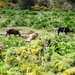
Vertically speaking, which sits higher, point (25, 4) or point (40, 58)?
point (40, 58)

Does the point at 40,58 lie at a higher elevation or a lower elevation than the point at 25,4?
higher

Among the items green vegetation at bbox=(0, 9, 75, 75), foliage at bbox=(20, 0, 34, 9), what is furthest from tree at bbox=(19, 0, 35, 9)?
green vegetation at bbox=(0, 9, 75, 75)

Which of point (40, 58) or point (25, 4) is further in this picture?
point (25, 4)

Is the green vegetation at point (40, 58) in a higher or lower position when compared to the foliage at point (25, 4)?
higher

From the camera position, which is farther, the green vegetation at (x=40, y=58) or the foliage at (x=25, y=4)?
the foliage at (x=25, y=4)

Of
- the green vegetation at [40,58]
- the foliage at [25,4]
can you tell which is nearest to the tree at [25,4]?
the foliage at [25,4]

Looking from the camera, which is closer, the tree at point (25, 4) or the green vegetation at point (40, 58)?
the green vegetation at point (40, 58)

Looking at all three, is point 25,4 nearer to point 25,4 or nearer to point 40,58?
point 25,4

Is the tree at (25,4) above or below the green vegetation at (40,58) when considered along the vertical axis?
below

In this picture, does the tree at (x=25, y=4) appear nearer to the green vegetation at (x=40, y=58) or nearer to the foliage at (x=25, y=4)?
the foliage at (x=25, y=4)

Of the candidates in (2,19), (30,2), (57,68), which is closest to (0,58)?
(57,68)

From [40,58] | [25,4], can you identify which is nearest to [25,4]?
[25,4]

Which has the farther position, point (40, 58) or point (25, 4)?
point (25, 4)

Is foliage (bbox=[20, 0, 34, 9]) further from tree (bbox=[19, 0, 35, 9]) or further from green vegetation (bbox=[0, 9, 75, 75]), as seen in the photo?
green vegetation (bbox=[0, 9, 75, 75])
